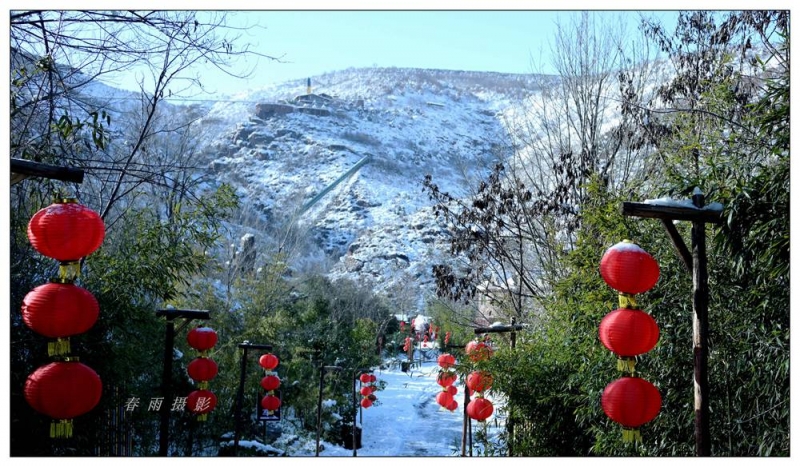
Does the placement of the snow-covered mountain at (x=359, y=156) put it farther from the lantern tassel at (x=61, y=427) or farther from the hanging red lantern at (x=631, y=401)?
the hanging red lantern at (x=631, y=401)

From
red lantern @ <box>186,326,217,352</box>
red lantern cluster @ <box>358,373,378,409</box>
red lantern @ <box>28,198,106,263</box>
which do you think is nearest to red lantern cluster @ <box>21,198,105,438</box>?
red lantern @ <box>28,198,106,263</box>

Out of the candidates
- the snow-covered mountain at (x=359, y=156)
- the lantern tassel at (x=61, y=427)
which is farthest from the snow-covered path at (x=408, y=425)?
the lantern tassel at (x=61, y=427)

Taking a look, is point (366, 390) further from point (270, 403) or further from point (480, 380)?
point (480, 380)

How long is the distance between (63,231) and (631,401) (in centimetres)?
219

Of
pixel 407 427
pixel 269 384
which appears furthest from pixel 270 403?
pixel 407 427

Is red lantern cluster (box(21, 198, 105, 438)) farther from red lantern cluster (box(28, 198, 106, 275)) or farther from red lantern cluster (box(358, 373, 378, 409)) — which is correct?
red lantern cluster (box(358, 373, 378, 409))

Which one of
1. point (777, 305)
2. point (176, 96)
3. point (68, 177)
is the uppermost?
point (176, 96)

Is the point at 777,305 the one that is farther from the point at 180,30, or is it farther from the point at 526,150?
the point at 526,150

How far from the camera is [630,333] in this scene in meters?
2.78

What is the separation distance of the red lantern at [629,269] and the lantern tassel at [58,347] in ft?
6.69

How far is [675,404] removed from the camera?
3.52m

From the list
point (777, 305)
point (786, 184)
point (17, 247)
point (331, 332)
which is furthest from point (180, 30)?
point (331, 332)

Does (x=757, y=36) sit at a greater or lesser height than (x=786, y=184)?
greater
